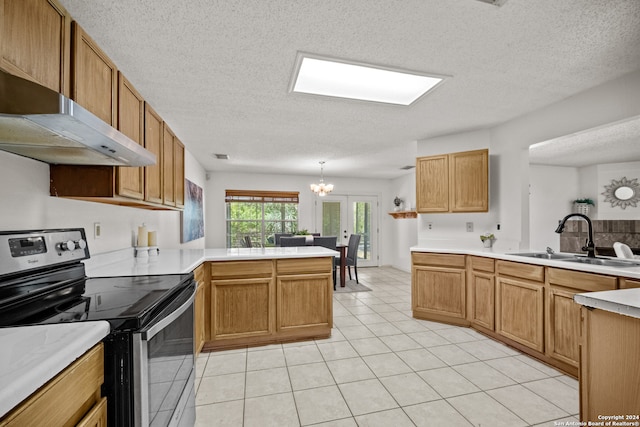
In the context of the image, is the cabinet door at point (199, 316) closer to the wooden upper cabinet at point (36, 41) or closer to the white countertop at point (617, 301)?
the wooden upper cabinet at point (36, 41)

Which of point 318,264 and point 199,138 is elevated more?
point 199,138

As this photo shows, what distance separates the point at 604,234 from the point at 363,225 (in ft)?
15.3

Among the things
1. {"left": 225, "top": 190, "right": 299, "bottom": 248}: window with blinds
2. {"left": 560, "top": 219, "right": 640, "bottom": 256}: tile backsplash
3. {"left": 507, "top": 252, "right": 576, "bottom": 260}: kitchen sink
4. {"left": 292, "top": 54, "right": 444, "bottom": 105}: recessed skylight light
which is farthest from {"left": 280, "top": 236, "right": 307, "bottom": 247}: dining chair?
{"left": 560, "top": 219, "right": 640, "bottom": 256}: tile backsplash

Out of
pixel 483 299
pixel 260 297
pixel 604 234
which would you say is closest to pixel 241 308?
pixel 260 297

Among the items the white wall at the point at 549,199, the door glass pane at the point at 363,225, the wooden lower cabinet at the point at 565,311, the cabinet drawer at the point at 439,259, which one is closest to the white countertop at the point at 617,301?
the wooden lower cabinet at the point at 565,311

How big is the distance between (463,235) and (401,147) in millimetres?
1539

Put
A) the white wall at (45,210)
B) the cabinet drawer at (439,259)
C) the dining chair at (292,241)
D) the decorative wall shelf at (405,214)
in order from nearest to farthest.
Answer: the white wall at (45,210) → the cabinet drawer at (439,259) → the dining chair at (292,241) → the decorative wall shelf at (405,214)

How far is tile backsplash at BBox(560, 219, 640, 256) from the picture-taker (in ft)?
17.0

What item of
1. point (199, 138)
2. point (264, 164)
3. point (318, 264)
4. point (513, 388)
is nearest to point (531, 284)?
point (513, 388)

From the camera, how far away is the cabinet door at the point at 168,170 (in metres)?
2.49

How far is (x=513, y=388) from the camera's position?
1995 millimetres

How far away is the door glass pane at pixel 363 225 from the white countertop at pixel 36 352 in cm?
650

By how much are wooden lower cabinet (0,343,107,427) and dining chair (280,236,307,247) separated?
373 centimetres

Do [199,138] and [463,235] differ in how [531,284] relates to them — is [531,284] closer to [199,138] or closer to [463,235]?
[463,235]
